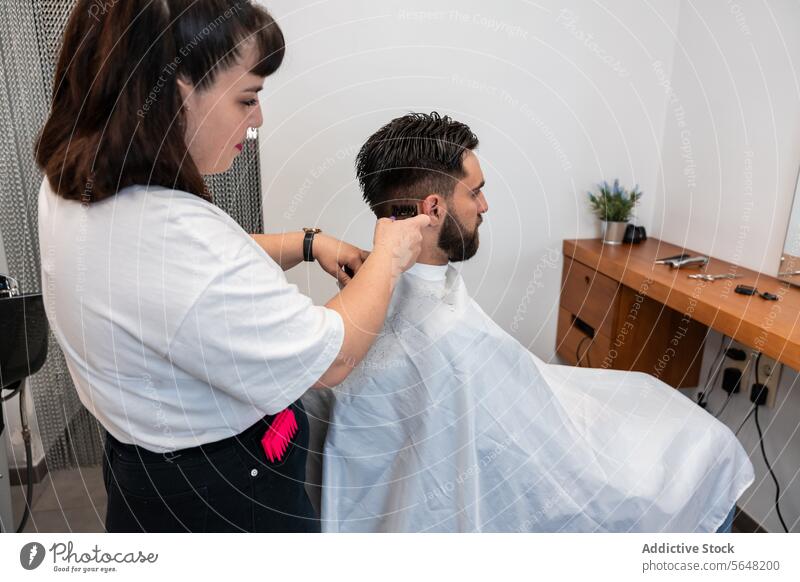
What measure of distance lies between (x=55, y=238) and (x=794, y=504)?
2051mm

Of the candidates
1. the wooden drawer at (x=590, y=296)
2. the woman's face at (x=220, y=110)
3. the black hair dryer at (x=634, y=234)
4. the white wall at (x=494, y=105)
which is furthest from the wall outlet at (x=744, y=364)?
the woman's face at (x=220, y=110)

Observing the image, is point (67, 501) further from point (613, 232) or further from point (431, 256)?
point (613, 232)

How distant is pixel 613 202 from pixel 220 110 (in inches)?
67.1

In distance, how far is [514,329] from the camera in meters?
2.13

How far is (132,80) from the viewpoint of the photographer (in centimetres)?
63

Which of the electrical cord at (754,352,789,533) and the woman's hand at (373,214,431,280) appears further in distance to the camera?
the electrical cord at (754,352,789,533)

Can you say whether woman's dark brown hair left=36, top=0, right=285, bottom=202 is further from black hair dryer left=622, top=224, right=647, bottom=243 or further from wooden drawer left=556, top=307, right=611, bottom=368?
black hair dryer left=622, top=224, right=647, bottom=243

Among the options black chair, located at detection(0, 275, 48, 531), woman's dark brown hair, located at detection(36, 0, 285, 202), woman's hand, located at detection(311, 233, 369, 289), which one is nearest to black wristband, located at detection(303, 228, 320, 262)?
woman's hand, located at detection(311, 233, 369, 289)

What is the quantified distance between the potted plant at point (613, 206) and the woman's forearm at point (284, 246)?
4.28 ft

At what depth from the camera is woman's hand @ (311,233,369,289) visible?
1140 mm

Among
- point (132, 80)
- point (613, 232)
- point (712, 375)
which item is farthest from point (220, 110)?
→ point (712, 375)

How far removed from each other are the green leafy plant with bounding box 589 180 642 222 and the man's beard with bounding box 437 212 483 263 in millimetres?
991

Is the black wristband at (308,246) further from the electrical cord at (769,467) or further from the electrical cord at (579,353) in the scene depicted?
the electrical cord at (769,467)

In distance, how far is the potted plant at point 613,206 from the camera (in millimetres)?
2051
